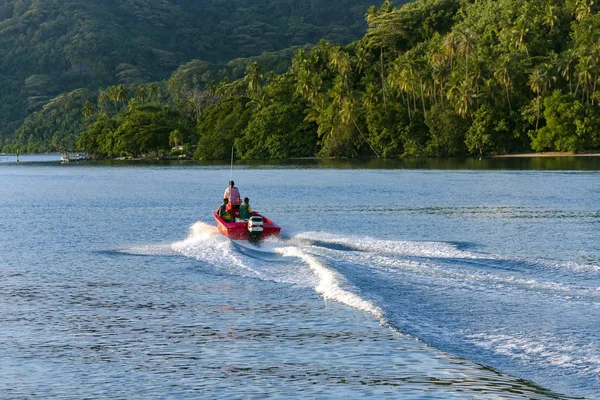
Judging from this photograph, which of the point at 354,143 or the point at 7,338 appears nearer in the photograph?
the point at 7,338

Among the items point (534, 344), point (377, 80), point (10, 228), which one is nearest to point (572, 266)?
point (534, 344)

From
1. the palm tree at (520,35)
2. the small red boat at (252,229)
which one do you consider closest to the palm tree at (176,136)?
the palm tree at (520,35)

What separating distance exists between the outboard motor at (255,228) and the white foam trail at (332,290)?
4.16 meters

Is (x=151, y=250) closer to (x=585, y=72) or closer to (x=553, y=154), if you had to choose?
(x=553, y=154)

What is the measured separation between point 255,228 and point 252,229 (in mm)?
134

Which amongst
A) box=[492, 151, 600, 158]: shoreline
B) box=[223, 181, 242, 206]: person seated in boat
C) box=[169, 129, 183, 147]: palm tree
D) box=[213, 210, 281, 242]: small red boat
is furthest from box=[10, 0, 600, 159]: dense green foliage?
box=[213, 210, 281, 242]: small red boat

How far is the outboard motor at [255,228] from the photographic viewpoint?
33188 mm

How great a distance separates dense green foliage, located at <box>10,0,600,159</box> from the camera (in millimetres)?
136500

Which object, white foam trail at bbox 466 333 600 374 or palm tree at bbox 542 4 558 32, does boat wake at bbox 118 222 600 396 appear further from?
palm tree at bbox 542 4 558 32

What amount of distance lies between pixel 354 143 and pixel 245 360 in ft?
467

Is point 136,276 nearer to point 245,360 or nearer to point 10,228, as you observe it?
point 245,360

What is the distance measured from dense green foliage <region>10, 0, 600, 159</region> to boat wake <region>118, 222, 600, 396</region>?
107m

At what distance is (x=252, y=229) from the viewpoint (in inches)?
1308

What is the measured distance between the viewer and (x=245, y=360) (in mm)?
16500
